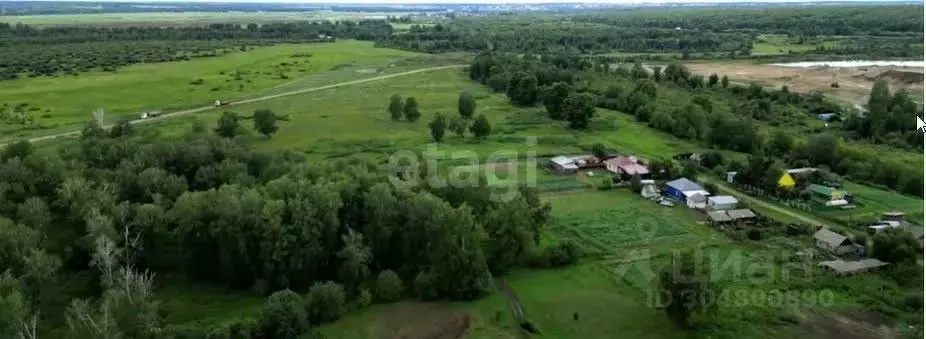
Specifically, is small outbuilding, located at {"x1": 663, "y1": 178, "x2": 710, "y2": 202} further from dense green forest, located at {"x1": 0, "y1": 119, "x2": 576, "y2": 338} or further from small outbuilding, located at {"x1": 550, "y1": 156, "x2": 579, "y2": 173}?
dense green forest, located at {"x1": 0, "y1": 119, "x2": 576, "y2": 338}

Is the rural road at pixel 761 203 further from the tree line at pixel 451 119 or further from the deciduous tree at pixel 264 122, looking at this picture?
the deciduous tree at pixel 264 122

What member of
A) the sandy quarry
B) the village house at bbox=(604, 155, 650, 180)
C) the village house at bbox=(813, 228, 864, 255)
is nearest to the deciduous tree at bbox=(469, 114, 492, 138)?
the village house at bbox=(604, 155, 650, 180)

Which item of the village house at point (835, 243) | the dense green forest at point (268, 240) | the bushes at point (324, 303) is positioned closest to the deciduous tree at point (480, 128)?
the dense green forest at point (268, 240)

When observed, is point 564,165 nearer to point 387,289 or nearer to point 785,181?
point 785,181

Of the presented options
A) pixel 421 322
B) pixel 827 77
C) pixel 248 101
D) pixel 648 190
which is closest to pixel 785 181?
pixel 648 190

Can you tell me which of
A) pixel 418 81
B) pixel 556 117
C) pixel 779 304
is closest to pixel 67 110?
pixel 418 81

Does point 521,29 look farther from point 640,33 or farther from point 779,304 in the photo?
point 779,304
